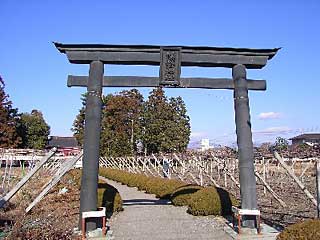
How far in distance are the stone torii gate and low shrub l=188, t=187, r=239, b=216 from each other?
193cm

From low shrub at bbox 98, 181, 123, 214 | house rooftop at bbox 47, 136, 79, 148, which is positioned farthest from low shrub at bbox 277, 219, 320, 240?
house rooftop at bbox 47, 136, 79, 148

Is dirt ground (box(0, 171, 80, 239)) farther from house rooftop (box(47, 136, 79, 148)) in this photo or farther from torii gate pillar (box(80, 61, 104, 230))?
house rooftop (box(47, 136, 79, 148))

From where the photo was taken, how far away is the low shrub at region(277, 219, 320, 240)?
452 cm

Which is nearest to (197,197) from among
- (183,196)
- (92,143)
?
(183,196)

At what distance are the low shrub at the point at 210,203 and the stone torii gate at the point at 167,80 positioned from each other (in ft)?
6.33

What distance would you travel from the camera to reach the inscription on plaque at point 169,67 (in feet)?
27.2

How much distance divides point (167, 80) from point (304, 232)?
15.1 feet

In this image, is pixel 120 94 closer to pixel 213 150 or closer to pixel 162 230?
pixel 213 150

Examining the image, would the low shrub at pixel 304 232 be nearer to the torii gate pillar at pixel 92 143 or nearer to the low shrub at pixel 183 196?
→ the torii gate pillar at pixel 92 143

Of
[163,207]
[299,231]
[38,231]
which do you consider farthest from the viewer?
[163,207]

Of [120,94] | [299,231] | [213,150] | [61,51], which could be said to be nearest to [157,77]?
[61,51]

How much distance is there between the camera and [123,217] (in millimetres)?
9898

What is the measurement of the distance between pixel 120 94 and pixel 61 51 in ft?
147

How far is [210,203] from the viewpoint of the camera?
980cm
